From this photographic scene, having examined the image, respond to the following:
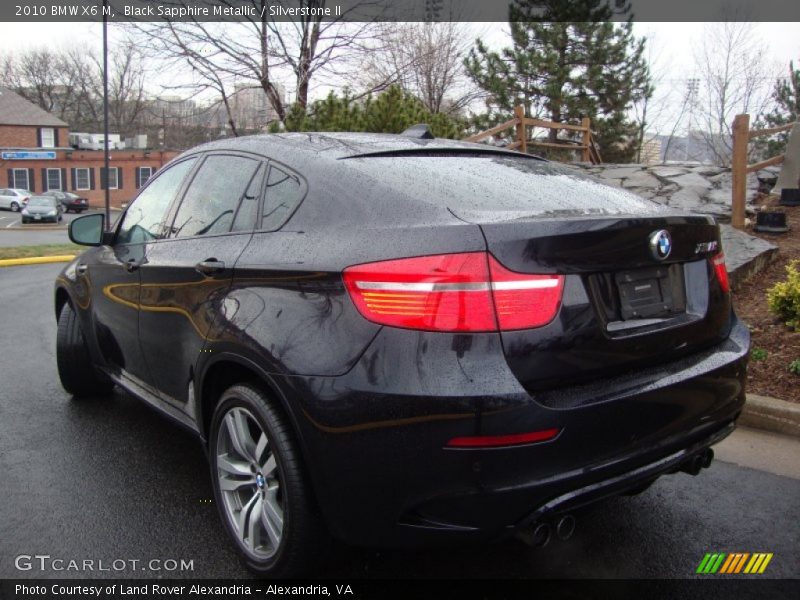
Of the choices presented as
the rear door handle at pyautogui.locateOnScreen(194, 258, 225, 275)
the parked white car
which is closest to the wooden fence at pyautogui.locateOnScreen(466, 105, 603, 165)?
the rear door handle at pyautogui.locateOnScreen(194, 258, 225, 275)

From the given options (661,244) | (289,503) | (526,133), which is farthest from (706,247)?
(526,133)

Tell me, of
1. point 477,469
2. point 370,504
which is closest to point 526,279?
point 477,469

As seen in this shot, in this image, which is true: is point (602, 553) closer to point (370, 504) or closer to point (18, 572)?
point (370, 504)

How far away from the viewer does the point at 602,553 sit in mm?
2773

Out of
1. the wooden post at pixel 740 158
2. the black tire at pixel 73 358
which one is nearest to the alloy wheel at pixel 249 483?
the black tire at pixel 73 358

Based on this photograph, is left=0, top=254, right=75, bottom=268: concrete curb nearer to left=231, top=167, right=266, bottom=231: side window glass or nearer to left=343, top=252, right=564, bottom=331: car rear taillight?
left=231, top=167, right=266, bottom=231: side window glass

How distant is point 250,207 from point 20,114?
65.3 m

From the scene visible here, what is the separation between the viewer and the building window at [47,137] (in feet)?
192

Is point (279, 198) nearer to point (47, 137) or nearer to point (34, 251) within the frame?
point (34, 251)

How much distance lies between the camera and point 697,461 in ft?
8.36

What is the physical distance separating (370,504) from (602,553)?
1.20m

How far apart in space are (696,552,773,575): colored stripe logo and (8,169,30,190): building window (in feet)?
208

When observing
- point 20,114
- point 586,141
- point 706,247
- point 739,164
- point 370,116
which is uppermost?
point 20,114

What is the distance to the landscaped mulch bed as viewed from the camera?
4.30 metres
